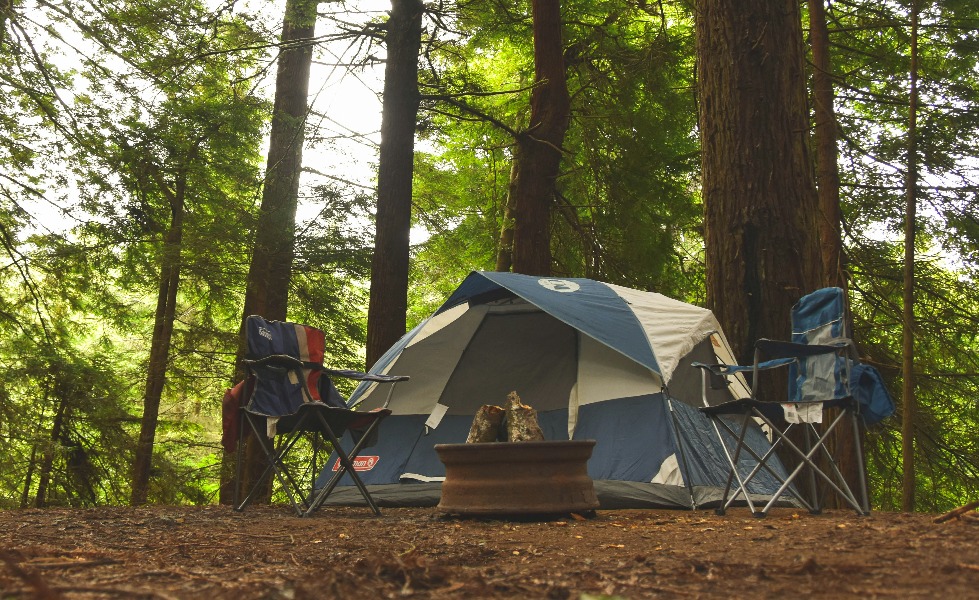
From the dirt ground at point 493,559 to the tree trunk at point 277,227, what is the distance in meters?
4.24

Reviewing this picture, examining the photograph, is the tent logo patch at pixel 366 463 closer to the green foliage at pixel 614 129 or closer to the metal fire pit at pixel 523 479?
the metal fire pit at pixel 523 479

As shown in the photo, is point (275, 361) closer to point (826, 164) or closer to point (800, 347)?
point (800, 347)

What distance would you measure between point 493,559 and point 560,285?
2.91 metres

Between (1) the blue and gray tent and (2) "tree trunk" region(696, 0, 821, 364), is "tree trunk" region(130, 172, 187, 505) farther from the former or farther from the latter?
(2) "tree trunk" region(696, 0, 821, 364)

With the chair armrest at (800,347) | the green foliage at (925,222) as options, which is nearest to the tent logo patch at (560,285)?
the chair armrest at (800,347)

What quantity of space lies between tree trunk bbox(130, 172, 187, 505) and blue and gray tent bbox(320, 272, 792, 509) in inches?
115

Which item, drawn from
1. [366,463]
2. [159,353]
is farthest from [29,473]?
[366,463]

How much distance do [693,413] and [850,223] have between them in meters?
3.91

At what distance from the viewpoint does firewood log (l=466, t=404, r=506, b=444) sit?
3951 millimetres

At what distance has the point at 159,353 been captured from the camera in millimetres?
7695

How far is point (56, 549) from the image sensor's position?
2.35 m

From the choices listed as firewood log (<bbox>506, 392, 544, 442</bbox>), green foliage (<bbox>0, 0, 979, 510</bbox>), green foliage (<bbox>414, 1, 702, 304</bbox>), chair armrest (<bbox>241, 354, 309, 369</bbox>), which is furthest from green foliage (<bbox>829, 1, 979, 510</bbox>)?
chair armrest (<bbox>241, 354, 309, 369</bbox>)

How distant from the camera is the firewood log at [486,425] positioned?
3951 mm

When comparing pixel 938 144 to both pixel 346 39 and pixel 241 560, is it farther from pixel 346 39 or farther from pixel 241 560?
pixel 241 560
